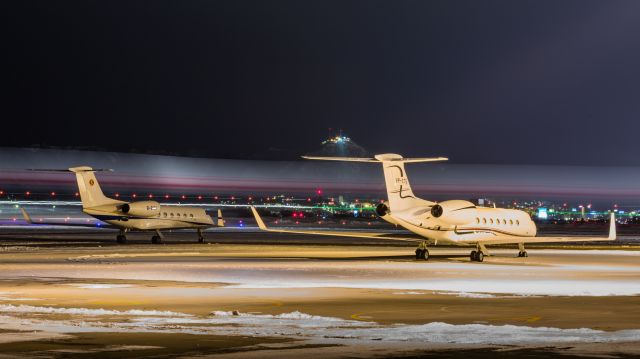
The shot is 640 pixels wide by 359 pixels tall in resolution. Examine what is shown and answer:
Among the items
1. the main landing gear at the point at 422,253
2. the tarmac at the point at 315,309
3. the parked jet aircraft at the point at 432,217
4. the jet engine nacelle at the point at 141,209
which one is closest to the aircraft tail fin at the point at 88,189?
the jet engine nacelle at the point at 141,209

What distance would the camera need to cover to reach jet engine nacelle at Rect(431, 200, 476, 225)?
53.0 metres

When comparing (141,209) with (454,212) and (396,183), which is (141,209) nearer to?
(396,183)

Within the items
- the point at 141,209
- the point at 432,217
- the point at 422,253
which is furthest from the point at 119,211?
the point at 432,217

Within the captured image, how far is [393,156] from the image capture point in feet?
176

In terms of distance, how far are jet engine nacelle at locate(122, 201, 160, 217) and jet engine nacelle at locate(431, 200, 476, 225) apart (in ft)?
117

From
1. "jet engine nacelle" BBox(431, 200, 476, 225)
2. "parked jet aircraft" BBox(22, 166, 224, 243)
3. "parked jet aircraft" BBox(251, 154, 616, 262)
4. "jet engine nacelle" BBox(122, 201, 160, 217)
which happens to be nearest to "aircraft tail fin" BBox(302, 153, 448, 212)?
"parked jet aircraft" BBox(251, 154, 616, 262)

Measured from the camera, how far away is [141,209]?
8531cm

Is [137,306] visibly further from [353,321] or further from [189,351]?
[189,351]

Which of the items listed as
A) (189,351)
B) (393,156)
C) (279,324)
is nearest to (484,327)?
(279,324)

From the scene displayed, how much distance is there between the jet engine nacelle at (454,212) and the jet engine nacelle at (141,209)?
117ft

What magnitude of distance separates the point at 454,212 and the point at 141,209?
122 ft

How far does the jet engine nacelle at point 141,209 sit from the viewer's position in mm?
84125

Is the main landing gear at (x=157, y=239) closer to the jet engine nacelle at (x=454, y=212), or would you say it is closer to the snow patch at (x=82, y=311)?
the jet engine nacelle at (x=454, y=212)

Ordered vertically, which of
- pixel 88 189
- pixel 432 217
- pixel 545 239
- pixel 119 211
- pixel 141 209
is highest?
pixel 88 189
